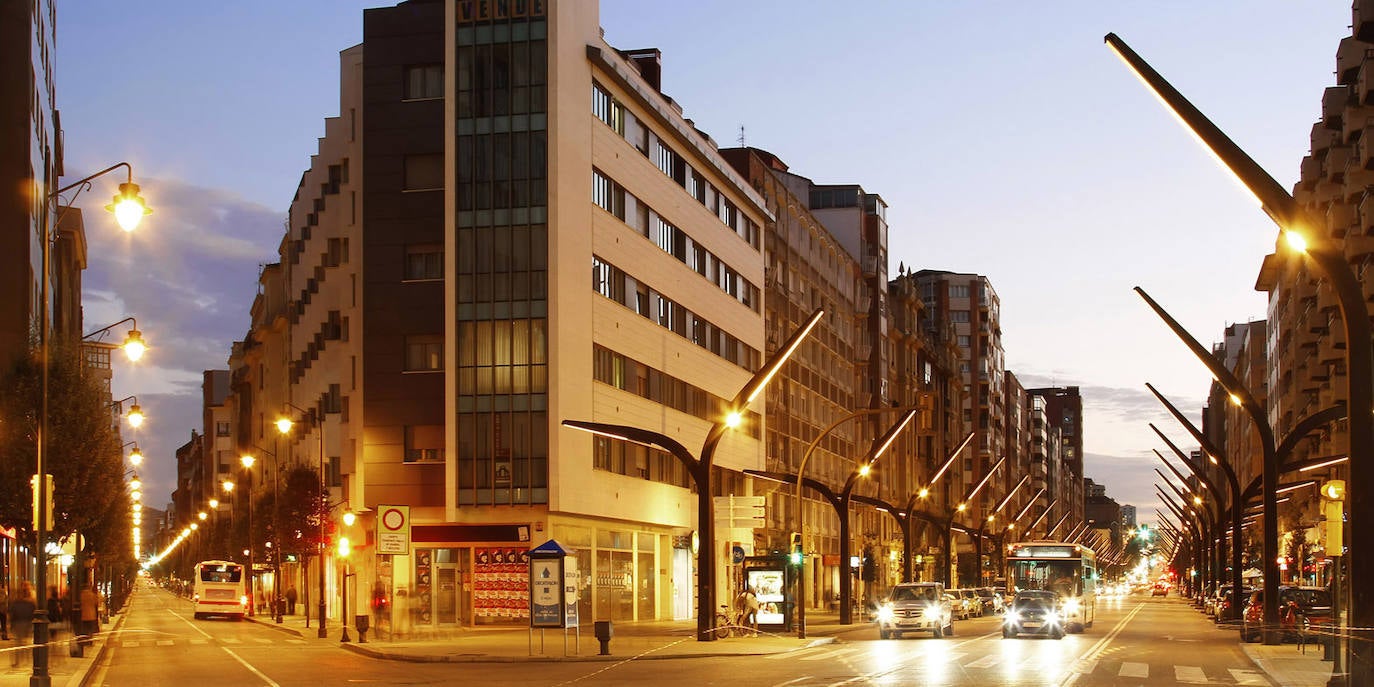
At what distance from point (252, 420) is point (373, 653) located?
83.1 metres

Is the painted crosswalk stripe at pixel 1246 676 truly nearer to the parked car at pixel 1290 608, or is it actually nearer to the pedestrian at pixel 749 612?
the parked car at pixel 1290 608

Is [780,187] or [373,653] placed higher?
[780,187]

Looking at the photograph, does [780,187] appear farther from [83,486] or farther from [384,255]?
[83,486]

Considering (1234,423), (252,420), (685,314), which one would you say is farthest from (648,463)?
(1234,423)

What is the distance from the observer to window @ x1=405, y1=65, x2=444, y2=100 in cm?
6103

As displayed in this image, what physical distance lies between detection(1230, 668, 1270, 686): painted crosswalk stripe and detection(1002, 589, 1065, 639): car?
16.0 metres

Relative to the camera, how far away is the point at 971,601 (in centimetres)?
8588

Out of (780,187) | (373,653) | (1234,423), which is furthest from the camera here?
(1234,423)

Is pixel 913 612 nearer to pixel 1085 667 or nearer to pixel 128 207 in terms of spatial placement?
pixel 1085 667

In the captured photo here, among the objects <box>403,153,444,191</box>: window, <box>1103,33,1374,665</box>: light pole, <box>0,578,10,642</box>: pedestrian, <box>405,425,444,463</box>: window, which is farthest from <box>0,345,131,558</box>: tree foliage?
<box>1103,33,1374,665</box>: light pole

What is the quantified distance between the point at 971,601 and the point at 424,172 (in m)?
40.8

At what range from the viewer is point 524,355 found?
59688mm


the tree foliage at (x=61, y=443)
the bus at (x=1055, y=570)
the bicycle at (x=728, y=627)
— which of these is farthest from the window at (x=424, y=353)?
the bus at (x=1055, y=570)

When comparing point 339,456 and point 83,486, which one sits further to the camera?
point 339,456
